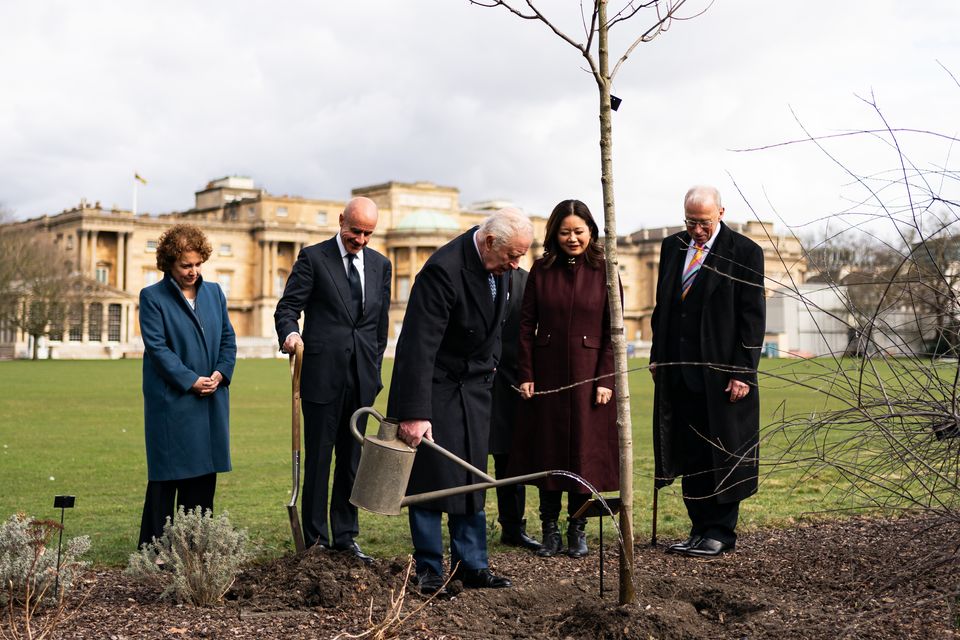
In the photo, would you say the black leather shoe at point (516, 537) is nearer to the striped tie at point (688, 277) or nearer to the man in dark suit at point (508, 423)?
the man in dark suit at point (508, 423)

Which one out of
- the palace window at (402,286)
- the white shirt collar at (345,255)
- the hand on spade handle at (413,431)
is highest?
the palace window at (402,286)

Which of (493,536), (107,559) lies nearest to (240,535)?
(107,559)

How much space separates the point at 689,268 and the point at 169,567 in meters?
3.56

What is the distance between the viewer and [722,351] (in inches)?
256

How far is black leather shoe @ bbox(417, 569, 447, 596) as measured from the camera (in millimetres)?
5254

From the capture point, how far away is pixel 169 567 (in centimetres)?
512

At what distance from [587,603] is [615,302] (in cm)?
133

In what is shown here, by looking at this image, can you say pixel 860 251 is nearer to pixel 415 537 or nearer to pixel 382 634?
pixel 415 537

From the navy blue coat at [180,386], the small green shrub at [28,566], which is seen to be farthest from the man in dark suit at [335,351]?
the small green shrub at [28,566]

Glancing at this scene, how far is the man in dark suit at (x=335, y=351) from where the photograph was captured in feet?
20.7

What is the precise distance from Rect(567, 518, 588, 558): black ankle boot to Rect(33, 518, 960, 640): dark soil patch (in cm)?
38

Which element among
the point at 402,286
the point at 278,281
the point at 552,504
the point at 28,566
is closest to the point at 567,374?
the point at 552,504

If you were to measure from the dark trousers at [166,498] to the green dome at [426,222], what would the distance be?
97.5 m

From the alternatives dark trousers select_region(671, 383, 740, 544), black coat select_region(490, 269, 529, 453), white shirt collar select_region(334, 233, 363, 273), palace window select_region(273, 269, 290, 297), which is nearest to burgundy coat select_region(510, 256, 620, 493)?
black coat select_region(490, 269, 529, 453)
